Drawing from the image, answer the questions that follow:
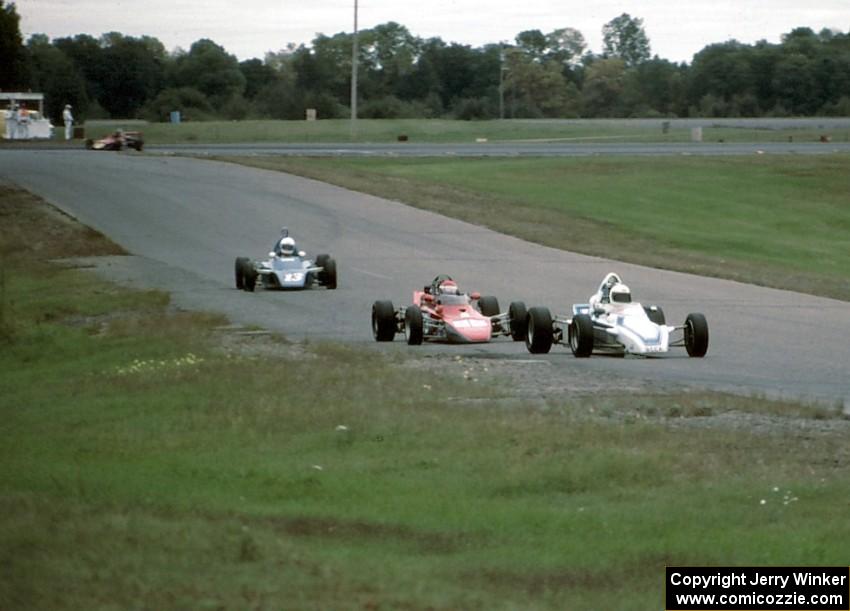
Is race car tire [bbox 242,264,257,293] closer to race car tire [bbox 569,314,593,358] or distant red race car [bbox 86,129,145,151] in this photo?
race car tire [bbox 569,314,593,358]

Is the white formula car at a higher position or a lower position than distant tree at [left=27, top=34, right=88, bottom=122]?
lower

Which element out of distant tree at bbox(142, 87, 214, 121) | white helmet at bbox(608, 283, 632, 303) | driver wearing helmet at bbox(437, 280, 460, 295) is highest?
distant tree at bbox(142, 87, 214, 121)

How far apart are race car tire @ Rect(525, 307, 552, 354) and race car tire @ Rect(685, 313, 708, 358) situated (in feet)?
6.34

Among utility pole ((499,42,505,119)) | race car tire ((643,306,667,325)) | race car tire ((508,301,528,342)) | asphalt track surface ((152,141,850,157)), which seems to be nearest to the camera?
race car tire ((643,306,667,325))

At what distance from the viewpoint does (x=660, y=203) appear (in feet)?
182

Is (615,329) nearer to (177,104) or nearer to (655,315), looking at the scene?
(655,315)

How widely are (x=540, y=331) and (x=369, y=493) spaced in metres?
10.4

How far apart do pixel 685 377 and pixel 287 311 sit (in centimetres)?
993

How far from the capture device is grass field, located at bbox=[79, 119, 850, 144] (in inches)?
3597

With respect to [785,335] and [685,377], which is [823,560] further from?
[785,335]

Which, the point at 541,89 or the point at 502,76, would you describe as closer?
the point at 502,76

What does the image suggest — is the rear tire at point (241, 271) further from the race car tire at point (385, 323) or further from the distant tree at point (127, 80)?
the distant tree at point (127, 80)

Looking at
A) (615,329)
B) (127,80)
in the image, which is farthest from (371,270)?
(127,80)

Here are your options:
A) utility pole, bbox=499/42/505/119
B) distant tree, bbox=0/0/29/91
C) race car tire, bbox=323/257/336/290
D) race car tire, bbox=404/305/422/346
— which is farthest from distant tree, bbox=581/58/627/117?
race car tire, bbox=404/305/422/346
